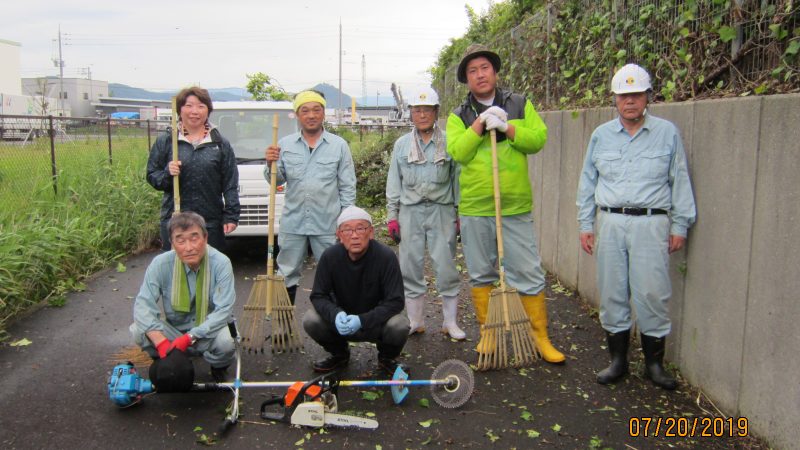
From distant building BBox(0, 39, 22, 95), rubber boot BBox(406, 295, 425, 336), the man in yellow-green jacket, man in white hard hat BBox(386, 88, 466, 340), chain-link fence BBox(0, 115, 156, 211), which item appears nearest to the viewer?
the man in yellow-green jacket

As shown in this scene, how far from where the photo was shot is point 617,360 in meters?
4.46

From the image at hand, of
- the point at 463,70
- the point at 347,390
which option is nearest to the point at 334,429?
the point at 347,390

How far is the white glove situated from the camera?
4.52m

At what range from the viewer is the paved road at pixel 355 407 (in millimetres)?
3678

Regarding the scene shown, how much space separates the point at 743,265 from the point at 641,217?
28.1 inches

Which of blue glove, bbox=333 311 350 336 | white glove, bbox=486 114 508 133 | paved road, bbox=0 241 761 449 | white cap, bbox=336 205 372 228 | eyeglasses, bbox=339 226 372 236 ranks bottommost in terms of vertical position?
paved road, bbox=0 241 761 449

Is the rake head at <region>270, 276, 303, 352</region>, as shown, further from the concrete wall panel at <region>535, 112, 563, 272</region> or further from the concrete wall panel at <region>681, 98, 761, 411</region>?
the concrete wall panel at <region>535, 112, 563, 272</region>

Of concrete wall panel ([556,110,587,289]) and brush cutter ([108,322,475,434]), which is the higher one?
concrete wall panel ([556,110,587,289])

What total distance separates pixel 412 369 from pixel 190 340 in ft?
5.29

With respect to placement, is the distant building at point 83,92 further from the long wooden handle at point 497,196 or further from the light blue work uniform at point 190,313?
the long wooden handle at point 497,196

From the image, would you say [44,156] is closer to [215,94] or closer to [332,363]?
[332,363]

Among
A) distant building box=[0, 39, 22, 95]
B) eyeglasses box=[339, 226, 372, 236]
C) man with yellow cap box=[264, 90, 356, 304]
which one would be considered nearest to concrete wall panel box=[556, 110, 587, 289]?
man with yellow cap box=[264, 90, 356, 304]

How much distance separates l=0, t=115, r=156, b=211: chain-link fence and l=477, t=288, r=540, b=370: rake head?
5.71 meters

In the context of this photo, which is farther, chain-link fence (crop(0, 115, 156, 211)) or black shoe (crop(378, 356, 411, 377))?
chain-link fence (crop(0, 115, 156, 211))
